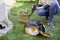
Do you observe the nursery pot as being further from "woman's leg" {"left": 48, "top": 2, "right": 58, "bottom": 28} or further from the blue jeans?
"woman's leg" {"left": 48, "top": 2, "right": 58, "bottom": 28}

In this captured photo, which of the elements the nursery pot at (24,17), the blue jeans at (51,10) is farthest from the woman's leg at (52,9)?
the nursery pot at (24,17)

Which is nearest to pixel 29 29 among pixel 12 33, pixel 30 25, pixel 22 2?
pixel 30 25

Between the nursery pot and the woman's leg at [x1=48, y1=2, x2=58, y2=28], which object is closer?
the woman's leg at [x1=48, y1=2, x2=58, y2=28]

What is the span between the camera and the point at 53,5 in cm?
336

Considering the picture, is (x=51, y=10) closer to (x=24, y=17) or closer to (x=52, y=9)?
(x=52, y=9)

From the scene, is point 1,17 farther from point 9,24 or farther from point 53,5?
point 53,5

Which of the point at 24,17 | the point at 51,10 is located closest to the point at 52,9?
the point at 51,10

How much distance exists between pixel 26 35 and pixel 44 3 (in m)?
0.84

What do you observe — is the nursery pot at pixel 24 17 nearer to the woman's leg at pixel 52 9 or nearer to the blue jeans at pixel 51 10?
the blue jeans at pixel 51 10

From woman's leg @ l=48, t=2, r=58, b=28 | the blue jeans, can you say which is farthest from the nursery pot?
woman's leg @ l=48, t=2, r=58, b=28

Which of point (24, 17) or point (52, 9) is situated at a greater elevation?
point (52, 9)

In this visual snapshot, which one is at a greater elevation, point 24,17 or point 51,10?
point 51,10

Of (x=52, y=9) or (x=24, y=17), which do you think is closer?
(x=52, y=9)

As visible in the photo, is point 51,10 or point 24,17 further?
point 24,17
